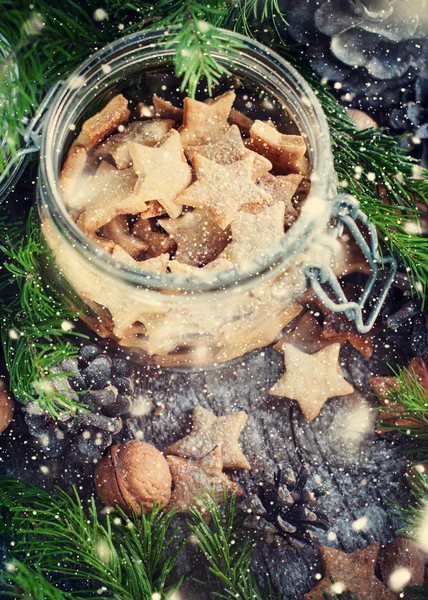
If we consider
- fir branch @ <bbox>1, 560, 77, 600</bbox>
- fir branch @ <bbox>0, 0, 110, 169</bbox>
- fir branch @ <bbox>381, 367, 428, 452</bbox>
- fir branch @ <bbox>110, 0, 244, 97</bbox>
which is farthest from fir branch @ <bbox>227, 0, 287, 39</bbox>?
fir branch @ <bbox>1, 560, 77, 600</bbox>

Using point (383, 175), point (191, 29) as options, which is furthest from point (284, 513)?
point (191, 29)

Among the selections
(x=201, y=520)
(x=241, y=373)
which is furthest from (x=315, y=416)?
Result: (x=201, y=520)

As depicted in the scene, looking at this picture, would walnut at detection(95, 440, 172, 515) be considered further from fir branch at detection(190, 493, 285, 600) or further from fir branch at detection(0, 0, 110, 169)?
fir branch at detection(0, 0, 110, 169)

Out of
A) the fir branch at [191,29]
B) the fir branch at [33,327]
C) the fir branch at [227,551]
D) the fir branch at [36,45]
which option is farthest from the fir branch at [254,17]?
the fir branch at [227,551]

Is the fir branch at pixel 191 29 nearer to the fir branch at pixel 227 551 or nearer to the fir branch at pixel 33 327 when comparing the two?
the fir branch at pixel 33 327

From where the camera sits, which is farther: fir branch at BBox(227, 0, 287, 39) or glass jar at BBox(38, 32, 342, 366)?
fir branch at BBox(227, 0, 287, 39)

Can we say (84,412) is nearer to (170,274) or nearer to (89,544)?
(89,544)
